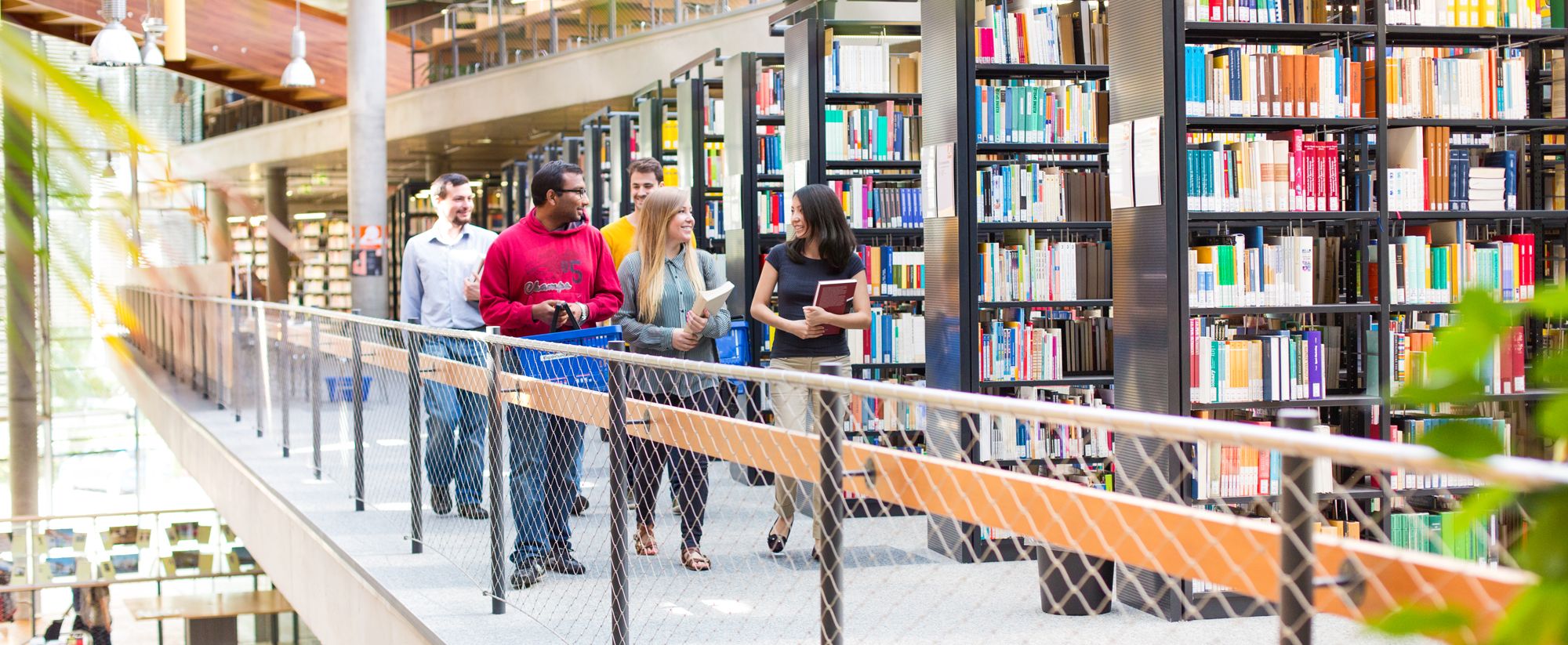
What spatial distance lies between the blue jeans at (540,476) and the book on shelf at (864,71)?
9.31ft

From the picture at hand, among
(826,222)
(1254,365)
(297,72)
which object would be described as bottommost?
(1254,365)

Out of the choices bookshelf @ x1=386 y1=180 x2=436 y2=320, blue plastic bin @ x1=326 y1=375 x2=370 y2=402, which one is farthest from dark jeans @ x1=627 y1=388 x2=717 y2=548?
bookshelf @ x1=386 y1=180 x2=436 y2=320

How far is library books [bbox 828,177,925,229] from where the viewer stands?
662 cm

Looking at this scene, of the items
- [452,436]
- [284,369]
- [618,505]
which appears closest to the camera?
[618,505]

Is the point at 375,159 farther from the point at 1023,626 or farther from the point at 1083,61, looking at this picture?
the point at 1023,626

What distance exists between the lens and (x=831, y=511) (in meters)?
2.31

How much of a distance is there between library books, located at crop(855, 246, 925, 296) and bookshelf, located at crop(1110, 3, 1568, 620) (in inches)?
72.6

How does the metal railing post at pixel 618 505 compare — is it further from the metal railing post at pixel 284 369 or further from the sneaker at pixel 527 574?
the metal railing post at pixel 284 369

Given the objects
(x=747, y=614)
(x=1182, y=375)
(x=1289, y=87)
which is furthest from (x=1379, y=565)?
(x=1289, y=87)

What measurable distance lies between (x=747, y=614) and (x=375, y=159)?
393 inches

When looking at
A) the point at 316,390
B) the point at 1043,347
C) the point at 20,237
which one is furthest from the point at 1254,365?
the point at 20,237

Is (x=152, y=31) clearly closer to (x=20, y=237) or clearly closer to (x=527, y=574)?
(x=20, y=237)

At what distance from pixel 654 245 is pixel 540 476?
39.1 inches

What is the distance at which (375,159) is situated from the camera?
41.6 feet
